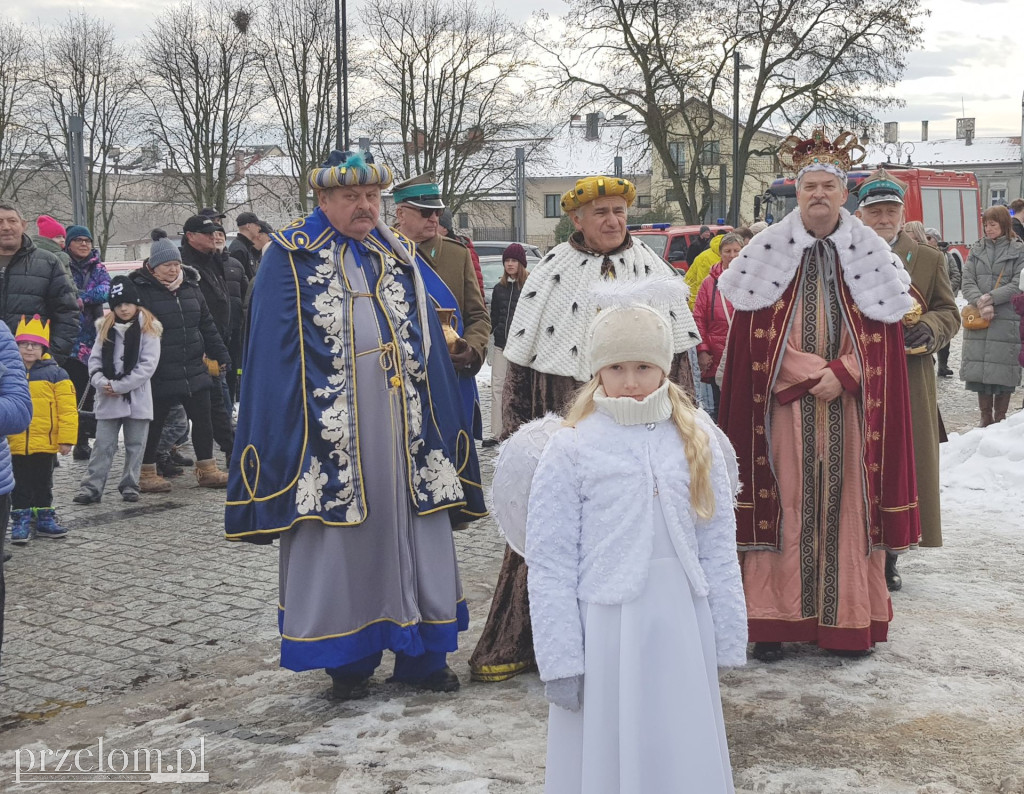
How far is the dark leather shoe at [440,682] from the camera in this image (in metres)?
4.73

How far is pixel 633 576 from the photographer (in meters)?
3.01

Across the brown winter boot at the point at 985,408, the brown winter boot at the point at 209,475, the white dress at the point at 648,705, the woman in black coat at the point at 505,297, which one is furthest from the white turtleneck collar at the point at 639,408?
the brown winter boot at the point at 985,408

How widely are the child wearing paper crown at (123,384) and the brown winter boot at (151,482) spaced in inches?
7.5

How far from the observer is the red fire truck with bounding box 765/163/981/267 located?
2614 cm

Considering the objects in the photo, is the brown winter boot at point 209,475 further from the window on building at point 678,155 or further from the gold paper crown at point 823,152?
the window on building at point 678,155

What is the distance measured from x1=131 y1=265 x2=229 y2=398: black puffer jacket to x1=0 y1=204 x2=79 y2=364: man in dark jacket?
1.08 metres

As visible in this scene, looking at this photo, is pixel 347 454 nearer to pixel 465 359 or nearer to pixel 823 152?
pixel 465 359

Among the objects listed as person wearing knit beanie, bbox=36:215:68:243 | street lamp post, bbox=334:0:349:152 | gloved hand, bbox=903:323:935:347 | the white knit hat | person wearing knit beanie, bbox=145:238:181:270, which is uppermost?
street lamp post, bbox=334:0:349:152

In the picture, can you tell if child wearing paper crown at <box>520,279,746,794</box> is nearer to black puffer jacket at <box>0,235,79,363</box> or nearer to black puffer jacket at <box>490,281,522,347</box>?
black puffer jacket at <box>0,235,79,363</box>

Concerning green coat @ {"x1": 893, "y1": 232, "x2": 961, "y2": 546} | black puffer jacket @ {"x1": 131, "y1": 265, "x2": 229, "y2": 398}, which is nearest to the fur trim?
green coat @ {"x1": 893, "y1": 232, "x2": 961, "y2": 546}

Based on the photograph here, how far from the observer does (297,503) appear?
4426mm

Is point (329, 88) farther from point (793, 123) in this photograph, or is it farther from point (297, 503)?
point (297, 503)

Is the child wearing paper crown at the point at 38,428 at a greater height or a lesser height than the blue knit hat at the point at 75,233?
lesser

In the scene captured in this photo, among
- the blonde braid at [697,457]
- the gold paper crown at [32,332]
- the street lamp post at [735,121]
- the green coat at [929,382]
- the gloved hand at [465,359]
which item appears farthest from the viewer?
the street lamp post at [735,121]
